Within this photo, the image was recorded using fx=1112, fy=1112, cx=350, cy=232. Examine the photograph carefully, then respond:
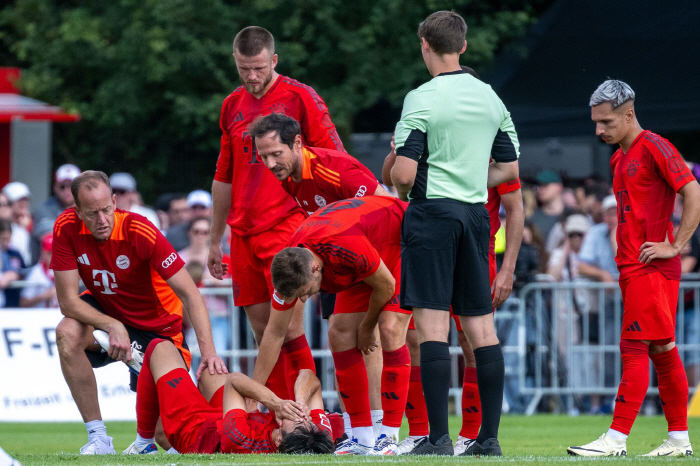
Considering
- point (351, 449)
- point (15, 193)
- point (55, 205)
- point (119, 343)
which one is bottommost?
point (351, 449)

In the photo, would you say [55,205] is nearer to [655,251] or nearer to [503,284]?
[503,284]

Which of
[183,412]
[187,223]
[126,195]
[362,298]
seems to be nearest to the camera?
[362,298]

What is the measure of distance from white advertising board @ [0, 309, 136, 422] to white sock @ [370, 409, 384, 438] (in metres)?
5.19

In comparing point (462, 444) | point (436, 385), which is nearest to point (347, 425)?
point (462, 444)

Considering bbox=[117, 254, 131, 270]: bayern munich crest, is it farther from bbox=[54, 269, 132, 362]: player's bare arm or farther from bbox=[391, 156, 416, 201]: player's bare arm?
bbox=[391, 156, 416, 201]: player's bare arm

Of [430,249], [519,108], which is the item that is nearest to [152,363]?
[430,249]

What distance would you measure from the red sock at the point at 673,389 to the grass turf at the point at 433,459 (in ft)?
1.10

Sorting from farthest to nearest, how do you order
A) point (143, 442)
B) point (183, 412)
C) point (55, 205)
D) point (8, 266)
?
point (55, 205) → point (8, 266) → point (143, 442) → point (183, 412)

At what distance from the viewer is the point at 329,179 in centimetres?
684

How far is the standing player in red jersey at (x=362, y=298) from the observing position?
6.24 metres

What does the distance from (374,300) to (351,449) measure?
0.93 m

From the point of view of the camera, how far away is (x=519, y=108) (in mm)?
14359

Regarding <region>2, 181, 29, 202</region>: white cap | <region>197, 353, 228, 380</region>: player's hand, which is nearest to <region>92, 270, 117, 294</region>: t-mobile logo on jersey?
<region>197, 353, 228, 380</region>: player's hand

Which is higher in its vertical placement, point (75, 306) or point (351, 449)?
point (75, 306)
